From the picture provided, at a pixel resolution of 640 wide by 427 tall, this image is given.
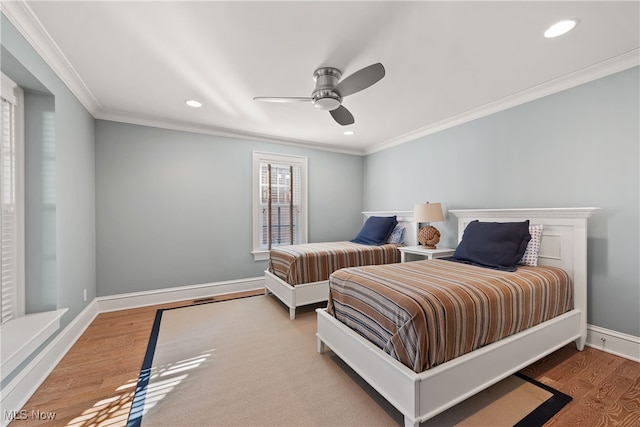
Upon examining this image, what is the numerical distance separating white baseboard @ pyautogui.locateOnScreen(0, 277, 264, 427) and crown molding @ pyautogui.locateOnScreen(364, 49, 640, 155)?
350cm

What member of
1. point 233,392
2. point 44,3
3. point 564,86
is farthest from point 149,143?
point 564,86

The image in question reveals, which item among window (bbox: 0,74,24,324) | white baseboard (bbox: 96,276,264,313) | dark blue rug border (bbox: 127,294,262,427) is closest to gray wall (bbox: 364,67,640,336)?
white baseboard (bbox: 96,276,264,313)

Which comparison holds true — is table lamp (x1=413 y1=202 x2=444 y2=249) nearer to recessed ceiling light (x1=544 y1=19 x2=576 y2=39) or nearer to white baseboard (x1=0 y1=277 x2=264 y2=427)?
recessed ceiling light (x1=544 y1=19 x2=576 y2=39)

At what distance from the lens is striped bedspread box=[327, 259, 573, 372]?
144cm

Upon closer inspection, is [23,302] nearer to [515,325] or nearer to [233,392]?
[233,392]

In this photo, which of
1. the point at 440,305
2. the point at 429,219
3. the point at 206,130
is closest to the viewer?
the point at 440,305

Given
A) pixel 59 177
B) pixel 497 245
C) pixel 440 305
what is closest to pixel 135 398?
pixel 59 177

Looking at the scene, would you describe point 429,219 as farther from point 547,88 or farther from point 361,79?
point 361,79

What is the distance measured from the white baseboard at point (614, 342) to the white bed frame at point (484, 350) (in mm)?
157

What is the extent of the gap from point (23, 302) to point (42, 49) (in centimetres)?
186

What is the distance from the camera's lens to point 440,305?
1.48 metres

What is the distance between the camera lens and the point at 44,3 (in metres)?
1.56

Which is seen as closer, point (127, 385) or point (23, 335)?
point (23, 335)

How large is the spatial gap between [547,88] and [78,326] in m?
5.07
